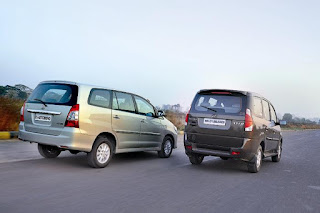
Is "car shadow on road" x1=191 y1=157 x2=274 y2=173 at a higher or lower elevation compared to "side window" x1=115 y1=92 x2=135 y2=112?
lower

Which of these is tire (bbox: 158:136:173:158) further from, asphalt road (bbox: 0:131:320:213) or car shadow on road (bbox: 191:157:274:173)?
car shadow on road (bbox: 191:157:274:173)

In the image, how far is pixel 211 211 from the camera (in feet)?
14.4

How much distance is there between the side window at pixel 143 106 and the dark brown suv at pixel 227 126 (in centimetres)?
138

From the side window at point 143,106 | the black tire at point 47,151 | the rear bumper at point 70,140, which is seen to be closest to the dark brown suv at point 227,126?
the side window at point 143,106

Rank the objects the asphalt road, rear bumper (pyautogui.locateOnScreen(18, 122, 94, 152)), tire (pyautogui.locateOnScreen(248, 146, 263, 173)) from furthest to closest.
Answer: tire (pyautogui.locateOnScreen(248, 146, 263, 173)) < rear bumper (pyautogui.locateOnScreen(18, 122, 94, 152)) < the asphalt road

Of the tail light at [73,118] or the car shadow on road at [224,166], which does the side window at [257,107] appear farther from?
the tail light at [73,118]

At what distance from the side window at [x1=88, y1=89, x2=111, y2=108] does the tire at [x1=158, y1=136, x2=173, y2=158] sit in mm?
2688

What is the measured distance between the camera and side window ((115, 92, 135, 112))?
7898 millimetres

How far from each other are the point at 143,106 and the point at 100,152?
2.14 metres

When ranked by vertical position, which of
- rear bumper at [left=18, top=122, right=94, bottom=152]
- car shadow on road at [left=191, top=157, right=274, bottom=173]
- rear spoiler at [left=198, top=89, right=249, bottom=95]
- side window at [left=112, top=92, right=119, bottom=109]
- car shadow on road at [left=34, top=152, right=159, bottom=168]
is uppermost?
rear spoiler at [left=198, top=89, right=249, bottom=95]

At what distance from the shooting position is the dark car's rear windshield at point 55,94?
22.4 feet

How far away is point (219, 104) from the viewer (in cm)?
773

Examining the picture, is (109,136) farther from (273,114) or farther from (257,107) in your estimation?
(273,114)

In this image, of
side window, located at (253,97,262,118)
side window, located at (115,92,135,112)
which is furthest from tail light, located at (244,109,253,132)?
side window, located at (115,92,135,112)
